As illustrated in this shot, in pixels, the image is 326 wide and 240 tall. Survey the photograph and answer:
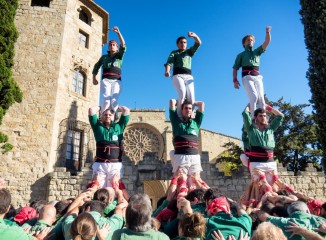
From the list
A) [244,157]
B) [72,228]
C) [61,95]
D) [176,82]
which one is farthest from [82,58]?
[72,228]

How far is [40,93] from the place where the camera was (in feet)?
45.0

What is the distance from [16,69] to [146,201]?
43.5ft

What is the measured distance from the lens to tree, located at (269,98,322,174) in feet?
64.4

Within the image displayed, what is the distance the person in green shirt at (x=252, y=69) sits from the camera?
7.31m

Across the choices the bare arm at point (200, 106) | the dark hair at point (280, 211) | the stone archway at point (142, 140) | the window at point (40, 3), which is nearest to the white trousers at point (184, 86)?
the bare arm at point (200, 106)

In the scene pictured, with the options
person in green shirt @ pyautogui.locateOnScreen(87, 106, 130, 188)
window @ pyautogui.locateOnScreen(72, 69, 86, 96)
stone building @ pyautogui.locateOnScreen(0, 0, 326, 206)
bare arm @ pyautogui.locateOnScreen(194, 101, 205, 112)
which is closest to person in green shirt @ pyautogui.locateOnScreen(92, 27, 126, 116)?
person in green shirt @ pyautogui.locateOnScreen(87, 106, 130, 188)

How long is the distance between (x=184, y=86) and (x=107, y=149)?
90.7 inches

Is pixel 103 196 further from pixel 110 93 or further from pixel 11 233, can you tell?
pixel 110 93

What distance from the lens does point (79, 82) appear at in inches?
603

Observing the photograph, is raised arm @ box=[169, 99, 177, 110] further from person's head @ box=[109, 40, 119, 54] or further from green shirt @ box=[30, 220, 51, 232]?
green shirt @ box=[30, 220, 51, 232]

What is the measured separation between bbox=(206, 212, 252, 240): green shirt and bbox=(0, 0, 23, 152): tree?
392 inches

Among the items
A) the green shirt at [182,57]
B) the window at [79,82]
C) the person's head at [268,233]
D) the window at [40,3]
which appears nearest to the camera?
the person's head at [268,233]

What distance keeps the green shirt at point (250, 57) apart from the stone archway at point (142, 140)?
21.7 meters

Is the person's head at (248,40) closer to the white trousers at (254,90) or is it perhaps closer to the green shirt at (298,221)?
the white trousers at (254,90)
